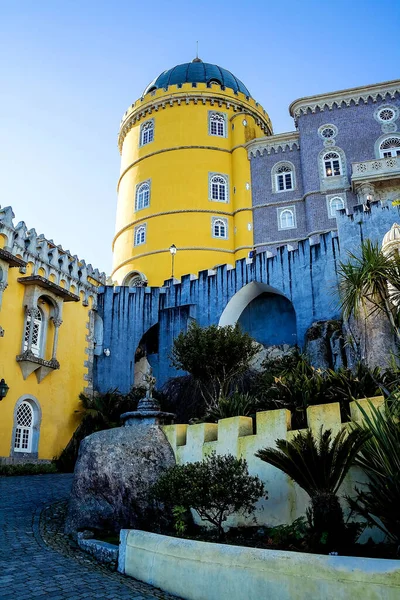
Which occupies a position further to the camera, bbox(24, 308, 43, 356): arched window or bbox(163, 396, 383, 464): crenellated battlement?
bbox(24, 308, 43, 356): arched window

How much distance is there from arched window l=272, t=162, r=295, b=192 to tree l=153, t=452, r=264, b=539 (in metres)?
26.0

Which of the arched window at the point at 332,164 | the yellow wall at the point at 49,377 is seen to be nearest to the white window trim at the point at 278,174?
the arched window at the point at 332,164

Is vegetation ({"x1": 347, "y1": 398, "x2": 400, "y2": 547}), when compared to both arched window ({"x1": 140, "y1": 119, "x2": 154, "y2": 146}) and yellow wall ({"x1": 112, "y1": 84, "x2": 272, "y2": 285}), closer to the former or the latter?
yellow wall ({"x1": 112, "y1": 84, "x2": 272, "y2": 285})

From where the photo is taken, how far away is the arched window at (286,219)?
3067cm

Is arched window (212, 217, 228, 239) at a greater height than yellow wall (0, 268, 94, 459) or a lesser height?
greater

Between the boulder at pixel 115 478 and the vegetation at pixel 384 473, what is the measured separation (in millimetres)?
3899

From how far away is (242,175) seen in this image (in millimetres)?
32719

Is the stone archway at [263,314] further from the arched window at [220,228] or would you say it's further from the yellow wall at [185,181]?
the arched window at [220,228]

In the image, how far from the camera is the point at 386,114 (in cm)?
3030

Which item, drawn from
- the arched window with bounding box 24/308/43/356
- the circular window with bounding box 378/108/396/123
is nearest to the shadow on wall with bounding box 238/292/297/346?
the arched window with bounding box 24/308/43/356

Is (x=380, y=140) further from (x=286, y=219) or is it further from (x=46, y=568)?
(x=46, y=568)

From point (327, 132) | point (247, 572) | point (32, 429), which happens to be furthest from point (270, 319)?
→ point (247, 572)

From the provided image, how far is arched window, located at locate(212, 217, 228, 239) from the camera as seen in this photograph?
1241 inches

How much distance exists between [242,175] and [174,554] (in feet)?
94.3
